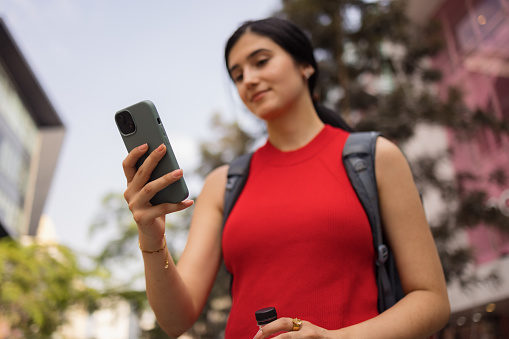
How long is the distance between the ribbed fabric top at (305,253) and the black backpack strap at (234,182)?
0.07 m

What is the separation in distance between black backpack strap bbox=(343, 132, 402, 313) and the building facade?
24.3 metres

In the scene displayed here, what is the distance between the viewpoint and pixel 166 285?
1312 millimetres

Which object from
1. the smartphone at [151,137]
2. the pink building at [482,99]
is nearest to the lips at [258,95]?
the smartphone at [151,137]

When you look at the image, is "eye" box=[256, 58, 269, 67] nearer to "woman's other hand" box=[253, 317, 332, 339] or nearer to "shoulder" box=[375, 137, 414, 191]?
"shoulder" box=[375, 137, 414, 191]

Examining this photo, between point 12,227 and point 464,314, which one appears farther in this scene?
point 12,227

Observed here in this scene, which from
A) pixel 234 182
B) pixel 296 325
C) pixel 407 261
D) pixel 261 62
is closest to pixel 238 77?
pixel 261 62

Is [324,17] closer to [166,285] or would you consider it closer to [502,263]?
[502,263]

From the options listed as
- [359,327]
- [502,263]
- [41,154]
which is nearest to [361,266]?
[359,327]

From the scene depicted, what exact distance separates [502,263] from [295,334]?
10826 mm

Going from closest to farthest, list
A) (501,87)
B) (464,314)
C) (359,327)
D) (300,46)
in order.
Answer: (359,327) < (300,46) < (501,87) < (464,314)

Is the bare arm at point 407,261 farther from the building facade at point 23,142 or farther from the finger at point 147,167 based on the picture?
the building facade at point 23,142

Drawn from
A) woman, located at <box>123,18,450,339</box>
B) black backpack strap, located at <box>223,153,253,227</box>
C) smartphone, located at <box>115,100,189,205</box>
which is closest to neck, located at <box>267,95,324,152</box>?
woman, located at <box>123,18,450,339</box>

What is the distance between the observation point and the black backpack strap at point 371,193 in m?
1.37

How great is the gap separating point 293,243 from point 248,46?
0.77m
